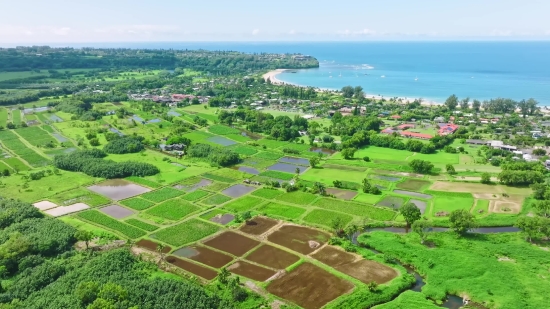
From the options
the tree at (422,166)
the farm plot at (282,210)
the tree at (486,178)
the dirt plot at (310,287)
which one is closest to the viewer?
the dirt plot at (310,287)

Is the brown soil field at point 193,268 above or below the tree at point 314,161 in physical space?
below

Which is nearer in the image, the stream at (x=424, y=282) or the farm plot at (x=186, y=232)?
the stream at (x=424, y=282)

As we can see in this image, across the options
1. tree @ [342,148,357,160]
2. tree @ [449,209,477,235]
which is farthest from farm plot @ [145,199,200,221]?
tree @ [449,209,477,235]

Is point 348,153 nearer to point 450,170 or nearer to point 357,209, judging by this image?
point 450,170

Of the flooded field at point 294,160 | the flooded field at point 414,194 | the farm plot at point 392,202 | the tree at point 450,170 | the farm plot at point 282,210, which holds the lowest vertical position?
the farm plot at point 282,210

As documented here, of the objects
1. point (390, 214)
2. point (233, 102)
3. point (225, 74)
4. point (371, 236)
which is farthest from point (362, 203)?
point (225, 74)

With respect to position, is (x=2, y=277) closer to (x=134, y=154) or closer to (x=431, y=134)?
(x=134, y=154)

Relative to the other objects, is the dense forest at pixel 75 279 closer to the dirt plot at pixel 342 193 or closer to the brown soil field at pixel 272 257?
the brown soil field at pixel 272 257

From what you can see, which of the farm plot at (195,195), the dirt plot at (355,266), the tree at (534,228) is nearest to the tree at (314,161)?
the farm plot at (195,195)
